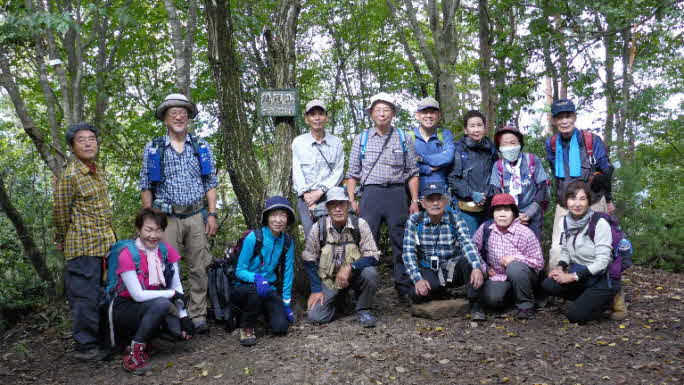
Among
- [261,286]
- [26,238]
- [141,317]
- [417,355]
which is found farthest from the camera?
[26,238]

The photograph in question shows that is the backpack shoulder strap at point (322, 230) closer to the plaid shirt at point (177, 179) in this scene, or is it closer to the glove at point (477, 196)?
the plaid shirt at point (177, 179)

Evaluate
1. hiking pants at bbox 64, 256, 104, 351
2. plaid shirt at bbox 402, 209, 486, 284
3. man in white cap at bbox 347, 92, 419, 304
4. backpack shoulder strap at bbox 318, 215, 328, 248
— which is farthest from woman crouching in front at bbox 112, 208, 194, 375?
plaid shirt at bbox 402, 209, 486, 284

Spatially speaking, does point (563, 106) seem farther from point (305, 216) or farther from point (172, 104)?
point (172, 104)

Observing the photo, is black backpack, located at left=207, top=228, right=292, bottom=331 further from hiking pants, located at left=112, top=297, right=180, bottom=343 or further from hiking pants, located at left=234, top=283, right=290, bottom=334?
hiking pants, located at left=112, top=297, right=180, bottom=343

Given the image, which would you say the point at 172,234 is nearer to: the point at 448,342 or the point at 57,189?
the point at 57,189

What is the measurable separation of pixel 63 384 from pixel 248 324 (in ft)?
5.39

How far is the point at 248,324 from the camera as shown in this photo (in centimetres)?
484

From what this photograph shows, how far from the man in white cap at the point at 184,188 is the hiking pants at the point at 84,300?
0.75 metres

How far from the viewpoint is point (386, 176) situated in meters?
5.33

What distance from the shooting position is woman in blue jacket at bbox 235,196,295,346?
484 cm

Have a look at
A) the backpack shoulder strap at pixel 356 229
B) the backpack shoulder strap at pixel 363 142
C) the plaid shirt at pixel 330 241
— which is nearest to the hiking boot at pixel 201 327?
the plaid shirt at pixel 330 241

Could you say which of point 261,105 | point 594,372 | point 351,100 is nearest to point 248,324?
point 261,105

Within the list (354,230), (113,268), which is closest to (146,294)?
(113,268)

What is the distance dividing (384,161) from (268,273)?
172 centimetres
